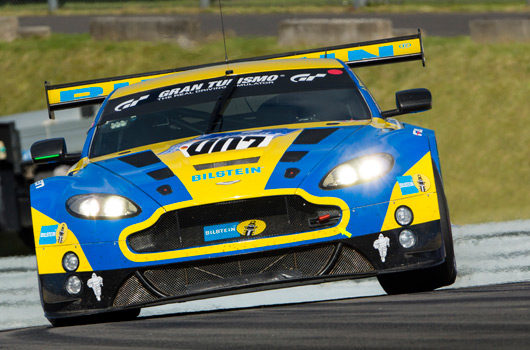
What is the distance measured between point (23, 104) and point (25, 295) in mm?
10812

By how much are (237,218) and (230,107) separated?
5.35ft


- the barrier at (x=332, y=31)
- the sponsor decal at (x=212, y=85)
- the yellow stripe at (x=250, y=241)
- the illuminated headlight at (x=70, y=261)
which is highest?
the sponsor decal at (x=212, y=85)

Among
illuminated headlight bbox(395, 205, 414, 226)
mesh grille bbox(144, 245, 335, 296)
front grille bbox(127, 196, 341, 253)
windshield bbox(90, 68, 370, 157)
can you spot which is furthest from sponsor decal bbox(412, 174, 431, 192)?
windshield bbox(90, 68, 370, 157)

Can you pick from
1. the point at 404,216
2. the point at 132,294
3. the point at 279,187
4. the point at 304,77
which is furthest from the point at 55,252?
the point at 304,77

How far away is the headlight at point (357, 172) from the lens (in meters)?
5.68

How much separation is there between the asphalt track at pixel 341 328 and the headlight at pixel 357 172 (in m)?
0.60

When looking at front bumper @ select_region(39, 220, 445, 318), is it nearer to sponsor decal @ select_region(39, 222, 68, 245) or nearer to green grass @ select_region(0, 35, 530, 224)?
sponsor decal @ select_region(39, 222, 68, 245)

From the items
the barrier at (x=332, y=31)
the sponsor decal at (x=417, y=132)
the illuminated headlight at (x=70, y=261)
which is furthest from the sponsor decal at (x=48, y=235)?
the barrier at (x=332, y=31)

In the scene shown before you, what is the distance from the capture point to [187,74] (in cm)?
797

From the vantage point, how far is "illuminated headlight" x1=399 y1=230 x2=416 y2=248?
18.7 feet

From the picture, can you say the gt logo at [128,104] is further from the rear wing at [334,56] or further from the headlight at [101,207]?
the headlight at [101,207]

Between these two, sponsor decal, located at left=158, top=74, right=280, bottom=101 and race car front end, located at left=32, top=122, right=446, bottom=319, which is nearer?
race car front end, located at left=32, top=122, right=446, bottom=319

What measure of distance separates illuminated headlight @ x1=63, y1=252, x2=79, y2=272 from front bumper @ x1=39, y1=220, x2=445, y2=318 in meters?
0.05

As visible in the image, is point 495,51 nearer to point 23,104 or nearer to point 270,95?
point 23,104
